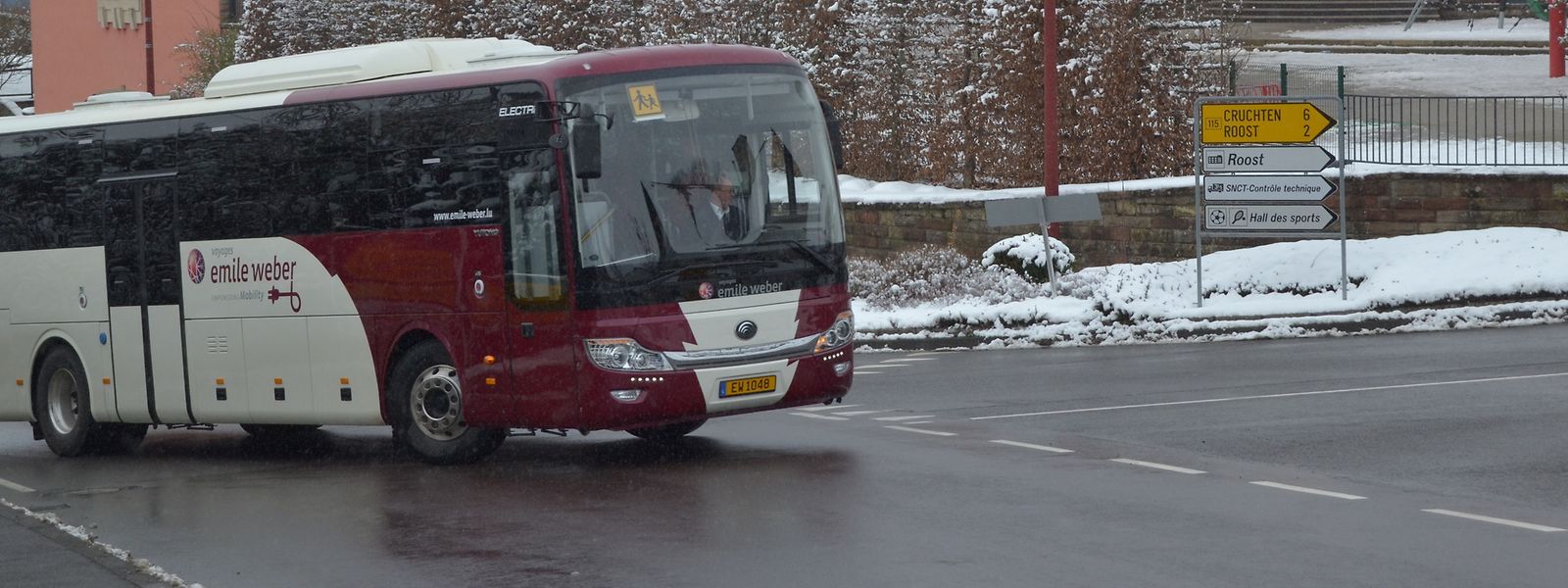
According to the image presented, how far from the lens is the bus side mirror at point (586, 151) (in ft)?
39.4

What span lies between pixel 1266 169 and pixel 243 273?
38.3ft

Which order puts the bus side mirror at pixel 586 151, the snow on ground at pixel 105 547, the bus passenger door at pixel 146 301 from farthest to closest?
the bus passenger door at pixel 146 301 → the bus side mirror at pixel 586 151 → the snow on ground at pixel 105 547

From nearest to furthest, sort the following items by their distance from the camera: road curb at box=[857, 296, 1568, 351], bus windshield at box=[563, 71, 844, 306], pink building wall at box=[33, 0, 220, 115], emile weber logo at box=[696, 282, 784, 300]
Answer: bus windshield at box=[563, 71, 844, 306] < emile weber logo at box=[696, 282, 784, 300] < road curb at box=[857, 296, 1568, 351] < pink building wall at box=[33, 0, 220, 115]

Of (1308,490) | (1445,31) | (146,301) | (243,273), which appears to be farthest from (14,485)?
(1445,31)

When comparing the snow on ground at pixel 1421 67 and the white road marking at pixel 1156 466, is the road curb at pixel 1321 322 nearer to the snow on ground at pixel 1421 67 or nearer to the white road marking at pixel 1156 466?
the snow on ground at pixel 1421 67

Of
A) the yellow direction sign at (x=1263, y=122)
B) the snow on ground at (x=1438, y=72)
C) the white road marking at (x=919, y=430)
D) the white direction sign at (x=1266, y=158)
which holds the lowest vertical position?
the white road marking at (x=919, y=430)

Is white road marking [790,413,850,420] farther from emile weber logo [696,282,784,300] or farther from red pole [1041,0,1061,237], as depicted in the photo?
red pole [1041,0,1061,237]

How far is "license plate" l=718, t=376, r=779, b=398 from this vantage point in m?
12.4

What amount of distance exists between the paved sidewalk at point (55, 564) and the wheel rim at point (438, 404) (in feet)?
9.25

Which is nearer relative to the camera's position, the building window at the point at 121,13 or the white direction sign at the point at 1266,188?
the white direction sign at the point at 1266,188

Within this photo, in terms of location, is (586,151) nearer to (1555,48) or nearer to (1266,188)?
(1266,188)

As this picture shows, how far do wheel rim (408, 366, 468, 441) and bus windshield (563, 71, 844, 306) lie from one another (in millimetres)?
1466

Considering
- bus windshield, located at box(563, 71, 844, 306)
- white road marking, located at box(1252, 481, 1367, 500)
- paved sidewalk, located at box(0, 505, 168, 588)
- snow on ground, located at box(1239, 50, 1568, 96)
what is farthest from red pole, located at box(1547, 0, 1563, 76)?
paved sidewalk, located at box(0, 505, 168, 588)

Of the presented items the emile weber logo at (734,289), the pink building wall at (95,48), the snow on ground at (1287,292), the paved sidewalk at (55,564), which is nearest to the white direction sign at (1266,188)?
the snow on ground at (1287,292)
